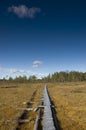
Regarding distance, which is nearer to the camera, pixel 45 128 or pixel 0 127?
pixel 45 128

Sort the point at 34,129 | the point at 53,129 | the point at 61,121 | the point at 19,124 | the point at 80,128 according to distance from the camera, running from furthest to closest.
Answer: the point at 61,121, the point at 19,124, the point at 80,128, the point at 34,129, the point at 53,129

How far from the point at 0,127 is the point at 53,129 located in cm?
301

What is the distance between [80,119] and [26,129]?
4.05 metres

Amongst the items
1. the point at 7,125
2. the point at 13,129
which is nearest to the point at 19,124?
the point at 7,125

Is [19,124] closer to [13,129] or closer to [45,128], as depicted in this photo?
[13,129]

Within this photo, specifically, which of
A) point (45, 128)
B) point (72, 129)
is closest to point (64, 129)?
point (72, 129)

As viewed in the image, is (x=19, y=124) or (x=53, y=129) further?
(x=19, y=124)

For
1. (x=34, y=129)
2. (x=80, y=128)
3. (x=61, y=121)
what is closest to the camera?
(x=34, y=129)

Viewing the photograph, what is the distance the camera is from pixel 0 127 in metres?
11.9

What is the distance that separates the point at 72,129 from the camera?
38.0ft

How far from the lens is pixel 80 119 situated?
14211 millimetres

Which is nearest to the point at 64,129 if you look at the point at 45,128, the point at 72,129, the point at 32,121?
the point at 72,129

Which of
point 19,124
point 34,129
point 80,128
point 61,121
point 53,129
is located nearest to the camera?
point 53,129

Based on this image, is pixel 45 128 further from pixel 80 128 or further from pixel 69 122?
pixel 69 122
